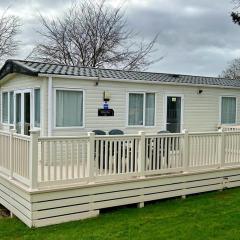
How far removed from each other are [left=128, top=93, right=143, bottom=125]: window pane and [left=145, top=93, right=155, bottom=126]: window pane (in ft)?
0.80

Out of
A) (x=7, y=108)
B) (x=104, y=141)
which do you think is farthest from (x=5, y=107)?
(x=104, y=141)

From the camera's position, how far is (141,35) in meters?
24.9

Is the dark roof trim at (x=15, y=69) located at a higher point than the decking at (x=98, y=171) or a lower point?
higher

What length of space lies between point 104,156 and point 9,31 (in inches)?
751

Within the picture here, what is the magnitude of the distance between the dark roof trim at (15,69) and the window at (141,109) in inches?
124

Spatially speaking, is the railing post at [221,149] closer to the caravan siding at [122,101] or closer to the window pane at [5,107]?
the caravan siding at [122,101]

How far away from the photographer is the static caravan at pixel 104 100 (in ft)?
31.2

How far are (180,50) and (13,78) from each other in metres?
13.5

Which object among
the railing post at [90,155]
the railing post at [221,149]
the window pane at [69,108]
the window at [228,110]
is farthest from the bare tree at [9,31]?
the railing post at [90,155]

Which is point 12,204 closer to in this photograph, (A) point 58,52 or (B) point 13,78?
(B) point 13,78

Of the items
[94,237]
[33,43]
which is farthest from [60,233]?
[33,43]

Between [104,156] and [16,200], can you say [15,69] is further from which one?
[104,156]

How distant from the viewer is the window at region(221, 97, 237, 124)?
1327cm

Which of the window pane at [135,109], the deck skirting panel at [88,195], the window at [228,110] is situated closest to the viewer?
the deck skirting panel at [88,195]
